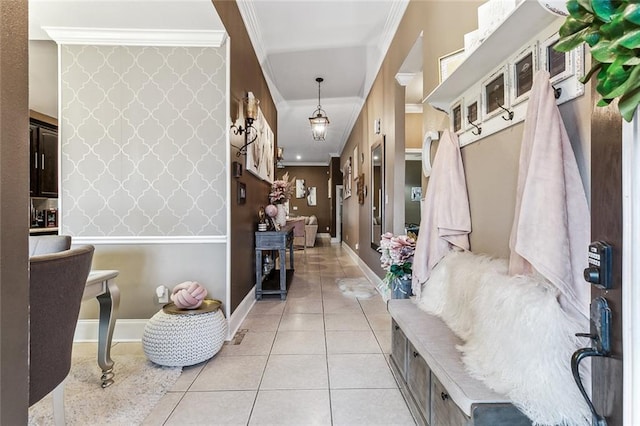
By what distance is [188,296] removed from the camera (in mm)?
2115

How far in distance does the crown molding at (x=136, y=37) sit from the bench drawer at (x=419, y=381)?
2689mm

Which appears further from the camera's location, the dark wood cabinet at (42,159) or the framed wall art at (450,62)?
the dark wood cabinet at (42,159)

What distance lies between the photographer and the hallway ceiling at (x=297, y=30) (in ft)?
7.05

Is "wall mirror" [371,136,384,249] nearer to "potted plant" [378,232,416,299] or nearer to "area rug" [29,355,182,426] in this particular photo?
"potted plant" [378,232,416,299]

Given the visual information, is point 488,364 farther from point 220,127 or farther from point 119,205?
point 119,205

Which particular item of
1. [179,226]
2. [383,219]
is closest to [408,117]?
[383,219]

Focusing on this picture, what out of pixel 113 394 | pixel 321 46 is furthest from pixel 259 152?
pixel 113 394

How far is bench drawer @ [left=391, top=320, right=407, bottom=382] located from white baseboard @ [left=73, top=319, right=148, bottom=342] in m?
2.03

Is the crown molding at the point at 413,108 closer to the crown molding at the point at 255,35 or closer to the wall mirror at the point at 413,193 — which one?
the wall mirror at the point at 413,193

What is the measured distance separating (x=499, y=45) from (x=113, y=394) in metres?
2.74

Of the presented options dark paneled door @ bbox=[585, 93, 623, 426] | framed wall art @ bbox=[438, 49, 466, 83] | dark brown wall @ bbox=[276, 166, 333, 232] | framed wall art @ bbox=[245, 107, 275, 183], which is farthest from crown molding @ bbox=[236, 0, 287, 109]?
dark brown wall @ bbox=[276, 166, 333, 232]

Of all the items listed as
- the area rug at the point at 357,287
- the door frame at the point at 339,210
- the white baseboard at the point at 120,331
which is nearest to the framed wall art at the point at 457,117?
the area rug at the point at 357,287

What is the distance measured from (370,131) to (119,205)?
3689 mm

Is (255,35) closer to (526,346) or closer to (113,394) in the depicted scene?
(113,394)
